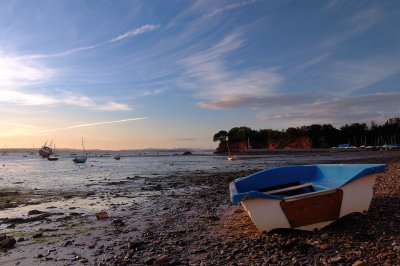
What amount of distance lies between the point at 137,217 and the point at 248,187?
13.7 ft

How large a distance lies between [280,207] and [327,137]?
15994 cm

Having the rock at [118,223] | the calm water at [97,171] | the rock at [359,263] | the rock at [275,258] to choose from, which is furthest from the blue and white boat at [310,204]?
the calm water at [97,171]

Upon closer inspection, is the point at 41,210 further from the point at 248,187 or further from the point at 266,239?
the point at 266,239

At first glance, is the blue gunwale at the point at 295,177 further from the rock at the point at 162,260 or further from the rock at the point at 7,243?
the rock at the point at 7,243

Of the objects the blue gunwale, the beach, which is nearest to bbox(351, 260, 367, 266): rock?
the beach

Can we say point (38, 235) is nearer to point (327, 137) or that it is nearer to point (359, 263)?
point (359, 263)

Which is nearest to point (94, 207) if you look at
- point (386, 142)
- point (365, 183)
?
point (365, 183)

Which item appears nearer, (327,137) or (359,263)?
(359,263)

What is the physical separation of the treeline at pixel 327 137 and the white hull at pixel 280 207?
141480 mm

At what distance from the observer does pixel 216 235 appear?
30.9 ft

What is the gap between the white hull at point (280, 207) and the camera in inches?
321

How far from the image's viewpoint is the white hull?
8.16m

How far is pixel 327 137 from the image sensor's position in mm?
159250

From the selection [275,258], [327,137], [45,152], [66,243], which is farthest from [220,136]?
[275,258]
